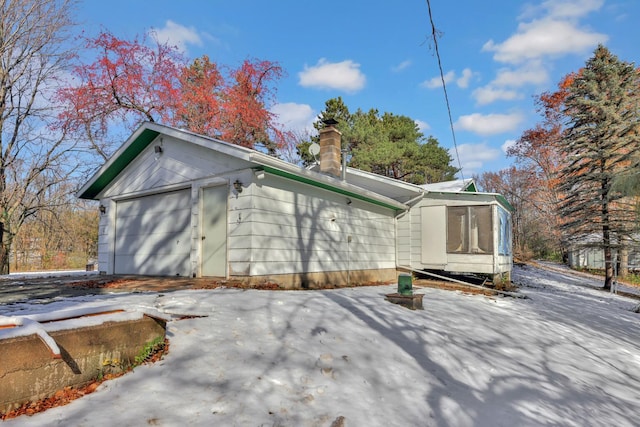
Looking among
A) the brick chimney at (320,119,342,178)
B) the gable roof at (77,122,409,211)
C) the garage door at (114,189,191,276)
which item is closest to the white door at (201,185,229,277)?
the garage door at (114,189,191,276)

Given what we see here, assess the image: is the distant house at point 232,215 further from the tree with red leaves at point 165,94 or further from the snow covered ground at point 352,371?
the tree with red leaves at point 165,94

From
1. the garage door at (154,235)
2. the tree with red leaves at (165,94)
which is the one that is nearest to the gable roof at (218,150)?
the garage door at (154,235)

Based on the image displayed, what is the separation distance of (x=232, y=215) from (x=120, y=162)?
4490 millimetres

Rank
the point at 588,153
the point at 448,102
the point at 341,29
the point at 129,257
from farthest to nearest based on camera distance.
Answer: the point at 588,153, the point at 341,29, the point at 129,257, the point at 448,102

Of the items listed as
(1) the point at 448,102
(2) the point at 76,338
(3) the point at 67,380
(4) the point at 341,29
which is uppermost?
(4) the point at 341,29

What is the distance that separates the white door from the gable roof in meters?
1.00

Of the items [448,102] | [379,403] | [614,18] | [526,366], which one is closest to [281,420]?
[379,403]

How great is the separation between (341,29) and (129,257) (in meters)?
8.66

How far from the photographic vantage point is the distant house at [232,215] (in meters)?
7.20

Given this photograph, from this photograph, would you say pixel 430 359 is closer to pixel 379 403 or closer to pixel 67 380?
pixel 379 403

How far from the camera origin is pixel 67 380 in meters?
2.50

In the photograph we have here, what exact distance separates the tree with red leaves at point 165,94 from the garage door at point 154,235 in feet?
31.7

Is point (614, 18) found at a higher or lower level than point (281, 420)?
higher

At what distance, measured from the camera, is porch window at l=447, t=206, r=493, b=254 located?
11.1 m
